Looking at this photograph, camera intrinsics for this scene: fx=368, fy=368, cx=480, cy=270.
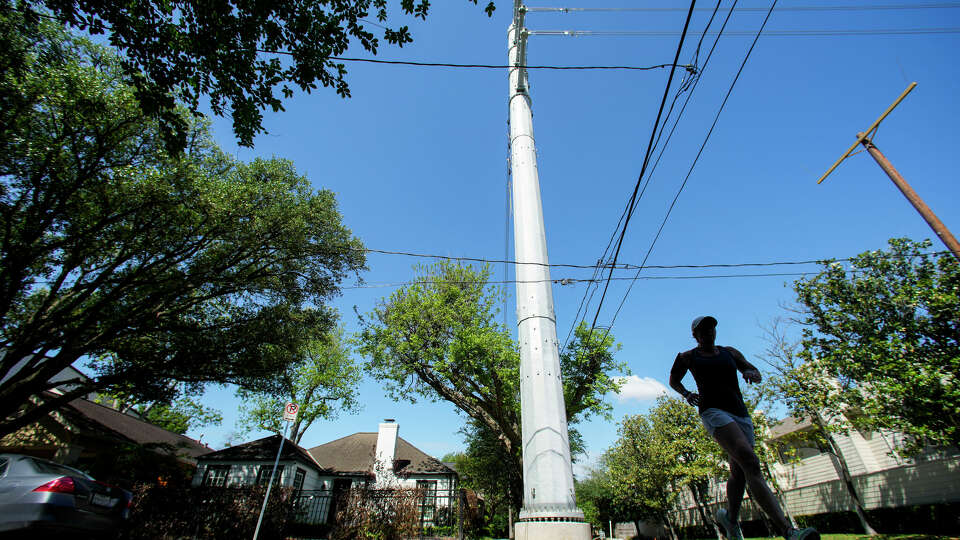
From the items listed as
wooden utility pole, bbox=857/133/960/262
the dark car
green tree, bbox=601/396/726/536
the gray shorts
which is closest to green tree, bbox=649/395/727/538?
green tree, bbox=601/396/726/536

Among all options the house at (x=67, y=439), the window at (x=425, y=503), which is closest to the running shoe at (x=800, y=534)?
the window at (x=425, y=503)

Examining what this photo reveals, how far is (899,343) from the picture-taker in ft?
40.1

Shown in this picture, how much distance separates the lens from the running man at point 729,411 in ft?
7.94

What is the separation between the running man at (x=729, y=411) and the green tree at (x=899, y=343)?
1028 cm

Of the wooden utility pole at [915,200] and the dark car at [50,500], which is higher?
the wooden utility pole at [915,200]

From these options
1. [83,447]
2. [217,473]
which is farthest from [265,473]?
[83,447]

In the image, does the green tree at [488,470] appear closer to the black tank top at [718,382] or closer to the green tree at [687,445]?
the green tree at [687,445]

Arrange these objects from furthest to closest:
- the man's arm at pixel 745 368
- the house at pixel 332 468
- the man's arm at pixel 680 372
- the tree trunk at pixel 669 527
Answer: the tree trunk at pixel 669 527 < the house at pixel 332 468 < the man's arm at pixel 680 372 < the man's arm at pixel 745 368

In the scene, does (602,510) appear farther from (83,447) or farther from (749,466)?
(749,466)

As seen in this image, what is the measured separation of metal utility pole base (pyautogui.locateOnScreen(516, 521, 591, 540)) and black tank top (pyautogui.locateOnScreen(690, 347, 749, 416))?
205 cm

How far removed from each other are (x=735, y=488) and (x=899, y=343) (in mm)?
15247

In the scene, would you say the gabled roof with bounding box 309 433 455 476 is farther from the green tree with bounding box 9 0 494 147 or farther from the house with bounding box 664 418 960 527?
the green tree with bounding box 9 0 494 147

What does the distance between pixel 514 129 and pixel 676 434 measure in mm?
25351

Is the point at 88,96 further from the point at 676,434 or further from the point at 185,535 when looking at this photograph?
the point at 676,434
